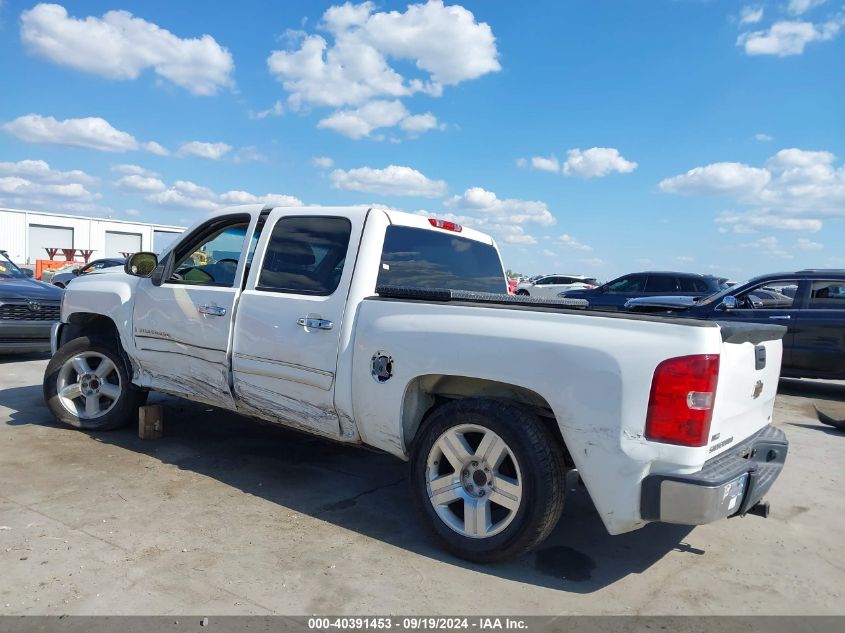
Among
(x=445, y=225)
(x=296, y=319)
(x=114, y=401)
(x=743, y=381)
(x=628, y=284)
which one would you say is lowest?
(x=114, y=401)

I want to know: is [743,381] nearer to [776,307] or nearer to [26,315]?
[776,307]

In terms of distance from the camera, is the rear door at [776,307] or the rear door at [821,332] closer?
the rear door at [821,332]

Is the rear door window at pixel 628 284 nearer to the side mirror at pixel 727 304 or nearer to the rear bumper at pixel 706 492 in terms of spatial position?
the side mirror at pixel 727 304

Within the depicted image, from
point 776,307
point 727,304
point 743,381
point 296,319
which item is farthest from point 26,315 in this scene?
point 776,307

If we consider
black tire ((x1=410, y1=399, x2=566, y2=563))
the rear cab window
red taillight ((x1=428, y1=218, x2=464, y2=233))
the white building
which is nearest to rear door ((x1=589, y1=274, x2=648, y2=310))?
the rear cab window

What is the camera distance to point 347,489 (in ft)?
14.4

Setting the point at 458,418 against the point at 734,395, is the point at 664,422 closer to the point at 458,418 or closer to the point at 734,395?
the point at 734,395

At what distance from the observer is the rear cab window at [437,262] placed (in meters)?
4.08

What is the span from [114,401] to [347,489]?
2.44m

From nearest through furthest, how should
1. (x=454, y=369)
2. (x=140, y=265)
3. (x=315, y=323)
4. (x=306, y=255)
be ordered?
(x=454, y=369) < (x=315, y=323) < (x=306, y=255) < (x=140, y=265)

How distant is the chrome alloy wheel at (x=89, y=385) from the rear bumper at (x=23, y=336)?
3543mm

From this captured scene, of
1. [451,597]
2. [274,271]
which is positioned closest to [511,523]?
[451,597]

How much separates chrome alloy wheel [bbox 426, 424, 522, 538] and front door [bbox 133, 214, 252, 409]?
1.84m

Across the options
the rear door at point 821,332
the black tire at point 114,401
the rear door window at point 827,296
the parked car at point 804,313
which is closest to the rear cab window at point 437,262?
the black tire at point 114,401
